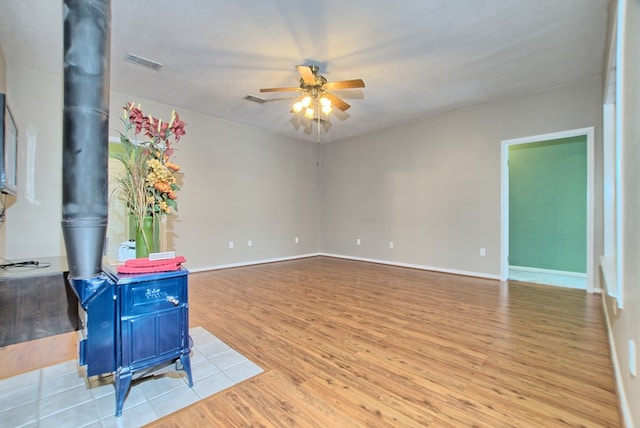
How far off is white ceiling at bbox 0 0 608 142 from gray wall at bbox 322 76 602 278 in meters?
0.39

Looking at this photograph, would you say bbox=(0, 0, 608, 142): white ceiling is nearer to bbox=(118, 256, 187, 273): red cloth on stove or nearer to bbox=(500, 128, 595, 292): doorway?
bbox=(500, 128, 595, 292): doorway

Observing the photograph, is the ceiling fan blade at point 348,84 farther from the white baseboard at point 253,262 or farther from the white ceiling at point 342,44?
the white baseboard at point 253,262

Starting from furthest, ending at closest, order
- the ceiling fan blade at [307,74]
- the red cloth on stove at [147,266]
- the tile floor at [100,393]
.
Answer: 1. the ceiling fan blade at [307,74]
2. the red cloth on stove at [147,266]
3. the tile floor at [100,393]

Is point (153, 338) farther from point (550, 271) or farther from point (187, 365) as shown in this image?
point (550, 271)

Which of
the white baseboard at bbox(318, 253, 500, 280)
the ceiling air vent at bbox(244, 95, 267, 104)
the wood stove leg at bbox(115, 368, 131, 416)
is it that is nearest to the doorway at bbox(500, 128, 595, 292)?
the white baseboard at bbox(318, 253, 500, 280)

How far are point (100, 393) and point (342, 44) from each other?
3404mm

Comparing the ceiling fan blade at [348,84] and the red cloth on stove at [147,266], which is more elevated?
the ceiling fan blade at [348,84]

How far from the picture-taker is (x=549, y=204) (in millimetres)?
5383

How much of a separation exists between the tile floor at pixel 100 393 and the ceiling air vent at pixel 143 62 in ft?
9.94

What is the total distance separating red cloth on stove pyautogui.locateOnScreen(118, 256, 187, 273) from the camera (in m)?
1.64

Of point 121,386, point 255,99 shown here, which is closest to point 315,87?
point 255,99

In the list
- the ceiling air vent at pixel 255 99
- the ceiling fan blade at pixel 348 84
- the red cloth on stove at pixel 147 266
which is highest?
the ceiling air vent at pixel 255 99

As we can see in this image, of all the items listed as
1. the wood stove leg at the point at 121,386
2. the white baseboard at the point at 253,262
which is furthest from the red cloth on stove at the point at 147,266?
the white baseboard at the point at 253,262

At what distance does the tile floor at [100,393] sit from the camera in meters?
1.53
